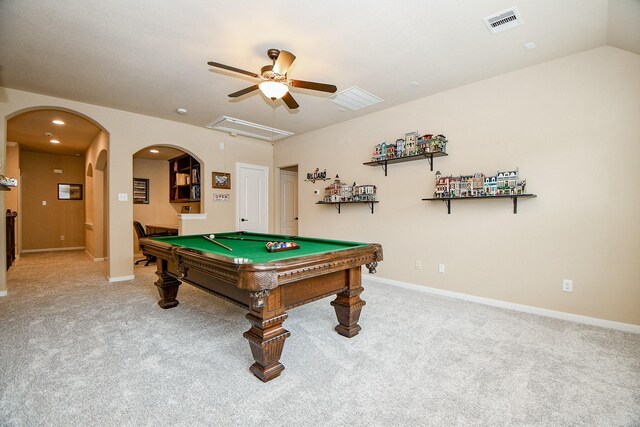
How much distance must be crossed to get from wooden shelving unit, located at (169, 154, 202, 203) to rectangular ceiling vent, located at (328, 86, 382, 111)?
136 inches

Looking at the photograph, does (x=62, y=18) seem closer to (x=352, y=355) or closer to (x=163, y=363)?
(x=163, y=363)

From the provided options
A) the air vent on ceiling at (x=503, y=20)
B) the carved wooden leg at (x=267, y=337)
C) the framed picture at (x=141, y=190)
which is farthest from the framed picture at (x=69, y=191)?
the air vent on ceiling at (x=503, y=20)

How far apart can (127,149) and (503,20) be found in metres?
4.92

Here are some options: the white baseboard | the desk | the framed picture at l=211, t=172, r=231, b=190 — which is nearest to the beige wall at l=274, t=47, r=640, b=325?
the white baseboard

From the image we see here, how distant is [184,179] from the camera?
21.1 ft

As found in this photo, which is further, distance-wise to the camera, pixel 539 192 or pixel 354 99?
pixel 354 99

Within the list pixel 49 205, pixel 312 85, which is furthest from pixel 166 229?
pixel 312 85

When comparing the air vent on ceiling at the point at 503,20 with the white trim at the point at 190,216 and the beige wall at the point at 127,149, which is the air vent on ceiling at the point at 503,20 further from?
the white trim at the point at 190,216

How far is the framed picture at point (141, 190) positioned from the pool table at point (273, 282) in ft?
17.2

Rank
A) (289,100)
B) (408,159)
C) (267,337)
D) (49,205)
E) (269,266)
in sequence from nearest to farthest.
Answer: (269,266) → (267,337) → (289,100) → (408,159) → (49,205)

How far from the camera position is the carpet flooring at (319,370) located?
152cm

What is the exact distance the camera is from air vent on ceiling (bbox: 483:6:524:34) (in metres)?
2.20

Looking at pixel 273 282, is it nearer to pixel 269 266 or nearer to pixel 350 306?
pixel 269 266

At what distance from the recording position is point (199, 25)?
2.35 metres
